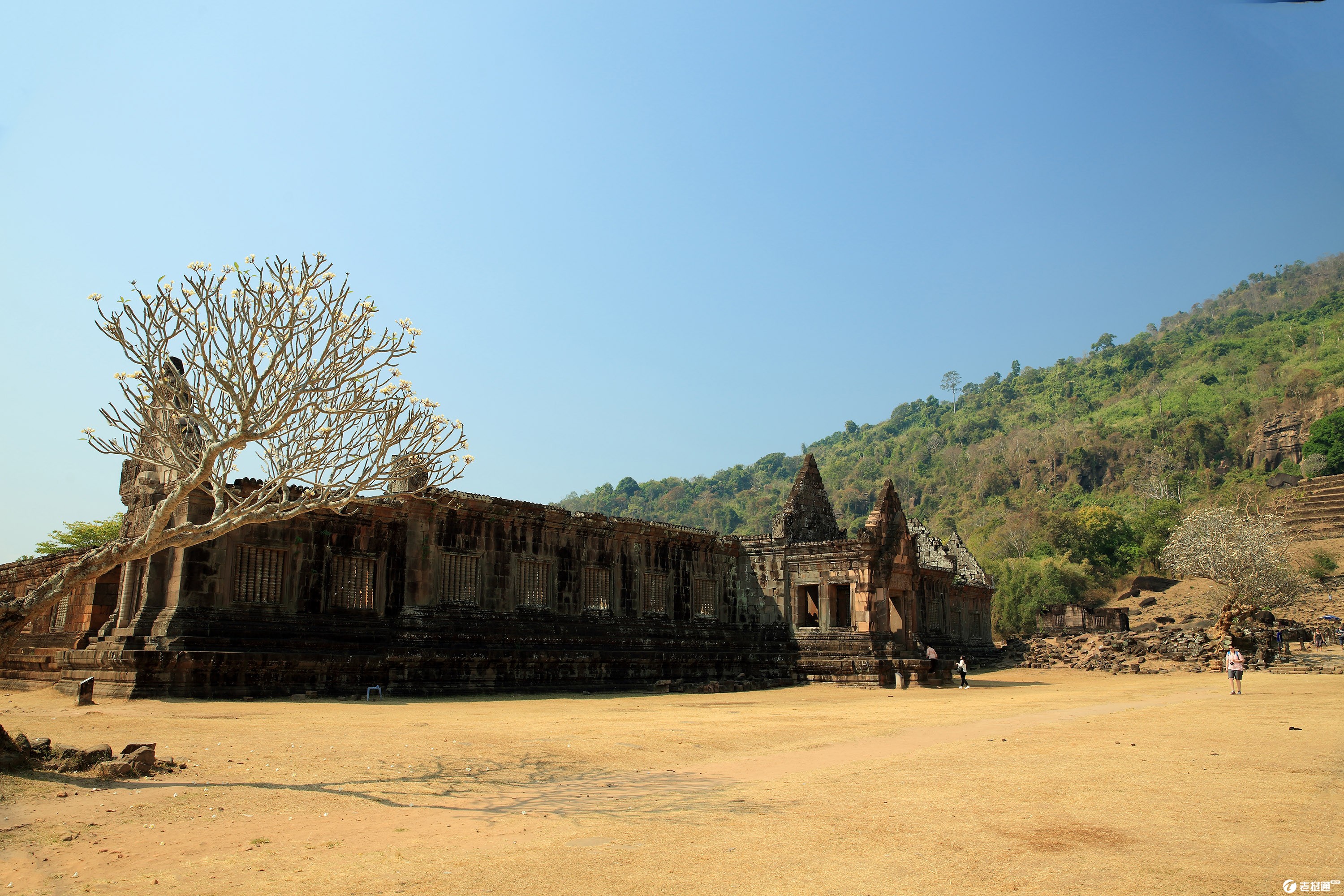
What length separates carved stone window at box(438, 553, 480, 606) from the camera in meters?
21.0

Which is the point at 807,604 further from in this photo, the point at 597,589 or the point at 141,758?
the point at 141,758

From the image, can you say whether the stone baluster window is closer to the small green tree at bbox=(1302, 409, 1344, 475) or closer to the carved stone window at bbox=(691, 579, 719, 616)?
the carved stone window at bbox=(691, 579, 719, 616)

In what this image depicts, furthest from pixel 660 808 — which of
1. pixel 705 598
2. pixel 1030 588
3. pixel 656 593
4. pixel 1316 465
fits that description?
pixel 1316 465

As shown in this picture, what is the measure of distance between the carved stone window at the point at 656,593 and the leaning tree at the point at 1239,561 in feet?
101

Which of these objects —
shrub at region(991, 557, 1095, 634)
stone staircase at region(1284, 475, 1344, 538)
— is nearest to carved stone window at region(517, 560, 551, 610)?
shrub at region(991, 557, 1095, 634)

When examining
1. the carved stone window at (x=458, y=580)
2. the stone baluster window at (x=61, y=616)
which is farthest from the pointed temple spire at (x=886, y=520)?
the stone baluster window at (x=61, y=616)

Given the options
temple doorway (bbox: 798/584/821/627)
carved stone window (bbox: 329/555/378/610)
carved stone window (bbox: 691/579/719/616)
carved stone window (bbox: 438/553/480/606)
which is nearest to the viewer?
carved stone window (bbox: 329/555/378/610)

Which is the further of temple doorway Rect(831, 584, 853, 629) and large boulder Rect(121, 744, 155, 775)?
temple doorway Rect(831, 584, 853, 629)

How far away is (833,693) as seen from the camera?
23906 millimetres

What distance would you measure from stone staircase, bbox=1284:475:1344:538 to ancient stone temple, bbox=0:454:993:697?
60.0m

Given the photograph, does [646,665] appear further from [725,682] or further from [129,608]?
[129,608]

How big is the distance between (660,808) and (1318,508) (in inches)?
3490

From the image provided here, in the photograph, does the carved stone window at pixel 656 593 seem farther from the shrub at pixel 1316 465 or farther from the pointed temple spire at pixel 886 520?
the shrub at pixel 1316 465

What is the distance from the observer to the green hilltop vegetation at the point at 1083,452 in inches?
2963
